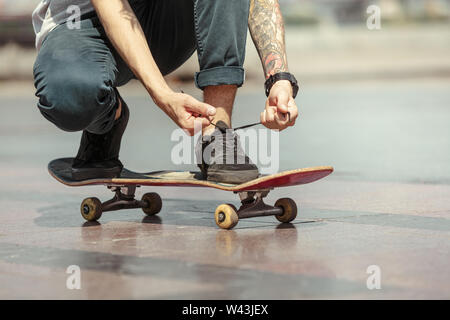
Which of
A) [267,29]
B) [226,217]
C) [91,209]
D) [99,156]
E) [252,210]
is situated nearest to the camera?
[226,217]

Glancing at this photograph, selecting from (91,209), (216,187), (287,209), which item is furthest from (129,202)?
(287,209)

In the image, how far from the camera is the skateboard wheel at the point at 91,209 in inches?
139

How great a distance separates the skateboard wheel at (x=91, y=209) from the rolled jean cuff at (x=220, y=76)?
66 cm

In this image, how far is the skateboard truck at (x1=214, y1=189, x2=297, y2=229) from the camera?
3178 millimetres

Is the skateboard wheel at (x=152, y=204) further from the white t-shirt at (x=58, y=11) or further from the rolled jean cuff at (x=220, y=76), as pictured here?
the white t-shirt at (x=58, y=11)

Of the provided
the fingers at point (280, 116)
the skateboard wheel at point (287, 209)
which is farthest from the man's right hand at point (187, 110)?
the skateboard wheel at point (287, 209)

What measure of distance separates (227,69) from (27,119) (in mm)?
8577

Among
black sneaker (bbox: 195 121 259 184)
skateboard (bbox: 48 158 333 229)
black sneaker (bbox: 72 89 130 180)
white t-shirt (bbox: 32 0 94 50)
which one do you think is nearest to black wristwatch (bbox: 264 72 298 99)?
black sneaker (bbox: 195 121 259 184)

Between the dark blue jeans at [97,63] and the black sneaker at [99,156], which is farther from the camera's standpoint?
the black sneaker at [99,156]

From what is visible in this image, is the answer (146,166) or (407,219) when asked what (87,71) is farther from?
(146,166)

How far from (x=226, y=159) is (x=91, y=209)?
64 cm

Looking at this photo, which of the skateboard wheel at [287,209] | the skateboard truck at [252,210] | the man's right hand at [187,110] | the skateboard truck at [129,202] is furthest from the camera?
the skateboard truck at [129,202]

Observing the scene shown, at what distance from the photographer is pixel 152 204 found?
145 inches

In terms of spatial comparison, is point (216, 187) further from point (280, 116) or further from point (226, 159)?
point (280, 116)
